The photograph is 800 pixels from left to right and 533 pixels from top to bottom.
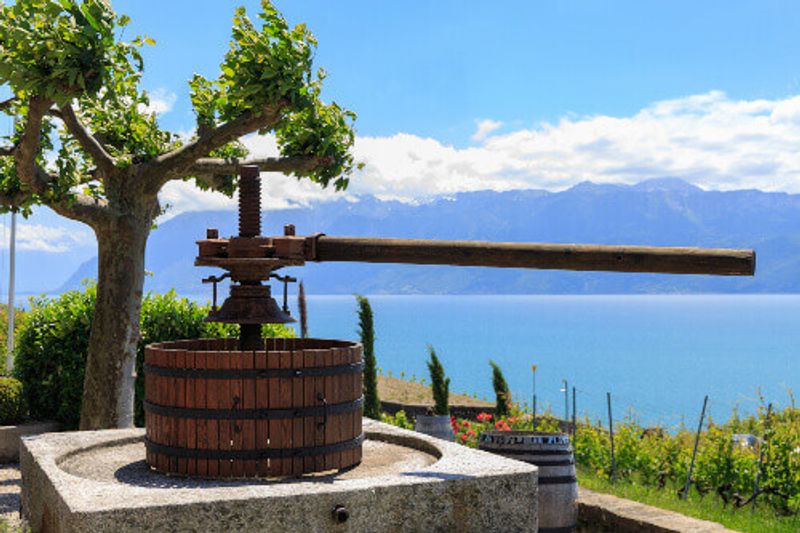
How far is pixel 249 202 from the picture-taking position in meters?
7.08

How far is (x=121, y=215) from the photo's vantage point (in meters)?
12.3

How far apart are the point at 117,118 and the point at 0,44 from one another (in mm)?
3471

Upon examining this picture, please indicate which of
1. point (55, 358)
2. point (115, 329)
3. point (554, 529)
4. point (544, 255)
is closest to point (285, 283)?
point (544, 255)

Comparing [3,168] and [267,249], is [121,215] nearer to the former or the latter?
[3,168]

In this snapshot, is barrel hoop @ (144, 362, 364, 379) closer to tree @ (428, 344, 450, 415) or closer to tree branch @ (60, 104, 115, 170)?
tree branch @ (60, 104, 115, 170)

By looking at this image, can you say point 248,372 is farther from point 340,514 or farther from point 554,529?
point 554,529

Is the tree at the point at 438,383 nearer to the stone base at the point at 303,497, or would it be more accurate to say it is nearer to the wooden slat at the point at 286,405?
the stone base at the point at 303,497

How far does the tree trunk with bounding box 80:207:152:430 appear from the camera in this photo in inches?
479

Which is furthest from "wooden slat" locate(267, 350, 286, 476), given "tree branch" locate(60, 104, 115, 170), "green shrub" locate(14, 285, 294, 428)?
"green shrub" locate(14, 285, 294, 428)

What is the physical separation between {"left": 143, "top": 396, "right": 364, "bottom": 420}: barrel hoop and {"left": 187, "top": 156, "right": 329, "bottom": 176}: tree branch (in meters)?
6.61

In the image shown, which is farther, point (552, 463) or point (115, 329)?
point (115, 329)

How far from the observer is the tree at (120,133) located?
31.1ft

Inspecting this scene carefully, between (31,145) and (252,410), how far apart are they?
244 inches

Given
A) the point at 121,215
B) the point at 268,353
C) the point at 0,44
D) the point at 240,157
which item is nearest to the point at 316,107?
the point at 240,157
